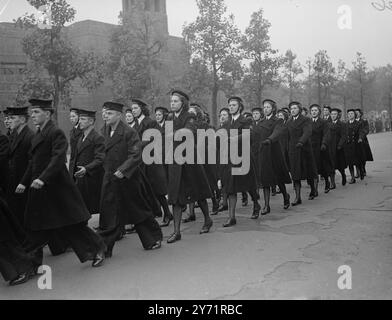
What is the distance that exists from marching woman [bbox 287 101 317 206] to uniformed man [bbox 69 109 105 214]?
Answer: 400 cm

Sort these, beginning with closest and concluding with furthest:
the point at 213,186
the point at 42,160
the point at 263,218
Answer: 1. the point at 42,160
2. the point at 263,218
3. the point at 213,186

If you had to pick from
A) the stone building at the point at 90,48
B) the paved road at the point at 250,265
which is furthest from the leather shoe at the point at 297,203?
the stone building at the point at 90,48

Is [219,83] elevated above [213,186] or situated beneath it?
elevated above

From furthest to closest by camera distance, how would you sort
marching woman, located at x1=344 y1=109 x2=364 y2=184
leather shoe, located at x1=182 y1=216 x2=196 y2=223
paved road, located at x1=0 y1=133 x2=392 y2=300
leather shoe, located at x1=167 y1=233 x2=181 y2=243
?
1. marching woman, located at x1=344 y1=109 x2=364 y2=184
2. leather shoe, located at x1=182 y1=216 x2=196 y2=223
3. leather shoe, located at x1=167 y1=233 x2=181 y2=243
4. paved road, located at x1=0 y1=133 x2=392 y2=300

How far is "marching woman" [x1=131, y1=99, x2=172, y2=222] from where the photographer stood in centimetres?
780

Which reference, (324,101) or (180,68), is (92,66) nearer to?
(180,68)

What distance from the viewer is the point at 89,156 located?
22.3 feet

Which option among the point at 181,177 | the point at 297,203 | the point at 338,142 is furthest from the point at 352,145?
the point at 181,177

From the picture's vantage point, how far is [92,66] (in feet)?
64.4

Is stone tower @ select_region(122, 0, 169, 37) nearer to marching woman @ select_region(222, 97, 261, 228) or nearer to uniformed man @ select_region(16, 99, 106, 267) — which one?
marching woman @ select_region(222, 97, 261, 228)

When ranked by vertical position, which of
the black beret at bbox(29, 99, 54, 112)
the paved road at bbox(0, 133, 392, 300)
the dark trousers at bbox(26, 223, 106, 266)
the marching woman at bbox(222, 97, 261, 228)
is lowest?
the paved road at bbox(0, 133, 392, 300)

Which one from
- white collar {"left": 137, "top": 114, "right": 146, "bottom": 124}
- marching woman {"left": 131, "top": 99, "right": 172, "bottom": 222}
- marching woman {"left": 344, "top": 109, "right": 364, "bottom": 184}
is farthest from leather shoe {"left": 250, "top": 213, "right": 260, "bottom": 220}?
marching woman {"left": 344, "top": 109, "right": 364, "bottom": 184}
